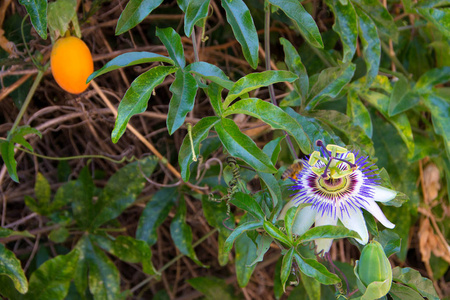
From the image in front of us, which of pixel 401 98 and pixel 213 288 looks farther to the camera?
pixel 213 288

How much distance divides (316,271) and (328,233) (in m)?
0.07

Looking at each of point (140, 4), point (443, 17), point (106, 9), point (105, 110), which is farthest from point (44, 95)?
point (443, 17)

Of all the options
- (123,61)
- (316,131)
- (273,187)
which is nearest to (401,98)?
(316,131)

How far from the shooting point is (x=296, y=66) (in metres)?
1.15

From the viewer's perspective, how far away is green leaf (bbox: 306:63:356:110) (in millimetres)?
1162

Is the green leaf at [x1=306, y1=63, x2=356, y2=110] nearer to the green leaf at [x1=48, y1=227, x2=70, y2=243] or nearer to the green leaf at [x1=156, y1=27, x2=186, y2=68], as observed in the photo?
the green leaf at [x1=156, y1=27, x2=186, y2=68]

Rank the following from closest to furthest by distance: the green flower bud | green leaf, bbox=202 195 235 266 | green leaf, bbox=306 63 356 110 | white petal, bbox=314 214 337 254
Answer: the green flower bud, white petal, bbox=314 214 337 254, green leaf, bbox=306 63 356 110, green leaf, bbox=202 195 235 266

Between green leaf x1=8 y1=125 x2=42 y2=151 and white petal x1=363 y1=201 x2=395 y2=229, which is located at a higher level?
green leaf x1=8 y1=125 x2=42 y2=151

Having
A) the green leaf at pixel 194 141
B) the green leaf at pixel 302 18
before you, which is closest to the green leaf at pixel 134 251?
the green leaf at pixel 194 141

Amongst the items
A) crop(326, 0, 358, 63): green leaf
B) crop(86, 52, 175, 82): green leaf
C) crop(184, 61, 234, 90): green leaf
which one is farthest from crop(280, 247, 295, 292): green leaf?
crop(326, 0, 358, 63): green leaf

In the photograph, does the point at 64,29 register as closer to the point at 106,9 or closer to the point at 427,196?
the point at 106,9

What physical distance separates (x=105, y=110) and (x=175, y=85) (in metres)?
0.64

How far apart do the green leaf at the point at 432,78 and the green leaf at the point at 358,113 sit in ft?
0.83

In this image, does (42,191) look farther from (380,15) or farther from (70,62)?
(380,15)
